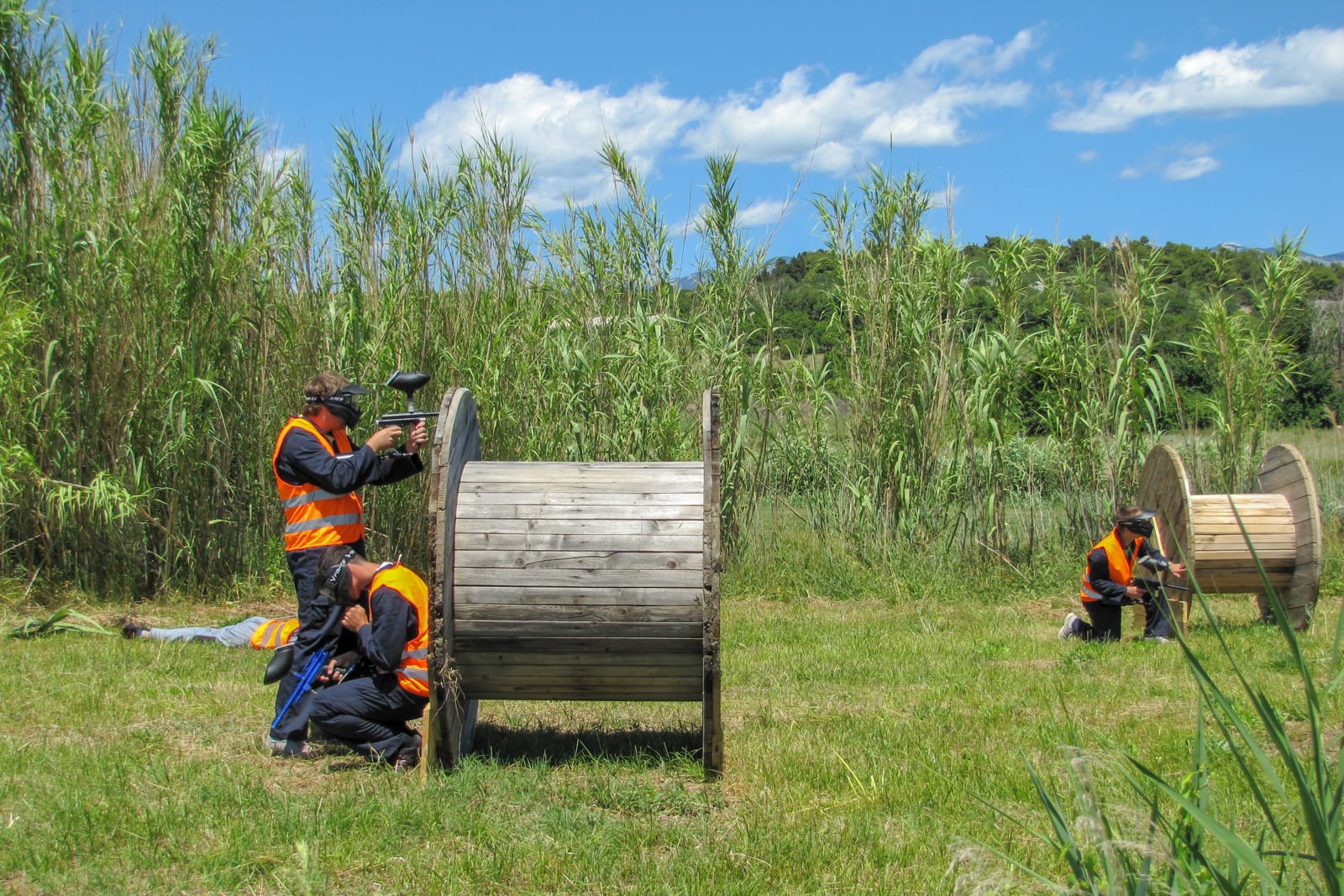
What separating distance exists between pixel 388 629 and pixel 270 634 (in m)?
3.29

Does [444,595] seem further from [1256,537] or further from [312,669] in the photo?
[1256,537]

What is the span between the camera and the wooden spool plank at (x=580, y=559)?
4.78m

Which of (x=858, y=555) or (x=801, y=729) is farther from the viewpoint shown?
(x=858, y=555)

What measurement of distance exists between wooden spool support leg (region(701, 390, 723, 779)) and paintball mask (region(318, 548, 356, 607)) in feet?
6.22

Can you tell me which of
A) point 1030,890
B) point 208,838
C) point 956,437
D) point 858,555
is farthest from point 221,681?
point 956,437

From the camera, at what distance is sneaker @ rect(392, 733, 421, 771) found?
5.20 metres

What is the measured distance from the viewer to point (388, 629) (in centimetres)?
516

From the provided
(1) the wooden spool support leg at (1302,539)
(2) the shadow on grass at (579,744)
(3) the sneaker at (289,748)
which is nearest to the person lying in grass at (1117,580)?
(1) the wooden spool support leg at (1302,539)

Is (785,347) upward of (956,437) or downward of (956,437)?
upward

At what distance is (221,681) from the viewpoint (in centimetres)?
692

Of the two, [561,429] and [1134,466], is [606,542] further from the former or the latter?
[1134,466]

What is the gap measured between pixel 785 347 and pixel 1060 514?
10.6 feet

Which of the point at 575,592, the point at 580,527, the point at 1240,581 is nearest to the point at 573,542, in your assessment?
the point at 580,527

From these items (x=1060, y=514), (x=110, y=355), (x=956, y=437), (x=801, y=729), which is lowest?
(x=801, y=729)
